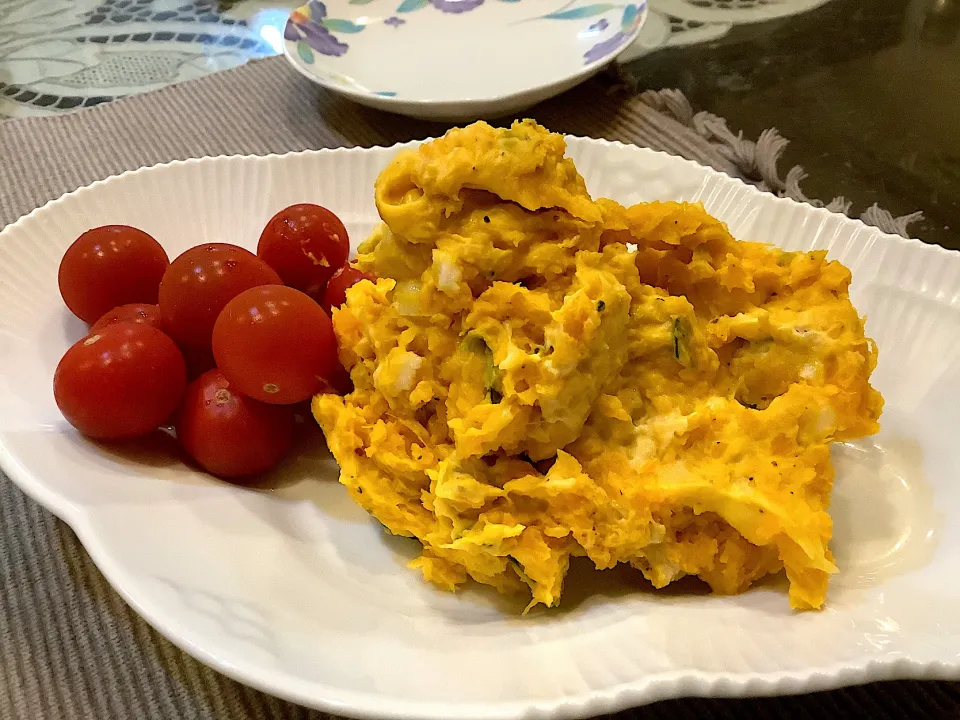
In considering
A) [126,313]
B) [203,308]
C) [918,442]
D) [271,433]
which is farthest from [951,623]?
[126,313]

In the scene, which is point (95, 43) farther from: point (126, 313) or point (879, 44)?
point (879, 44)

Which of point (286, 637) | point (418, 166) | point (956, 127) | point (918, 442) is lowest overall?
point (956, 127)

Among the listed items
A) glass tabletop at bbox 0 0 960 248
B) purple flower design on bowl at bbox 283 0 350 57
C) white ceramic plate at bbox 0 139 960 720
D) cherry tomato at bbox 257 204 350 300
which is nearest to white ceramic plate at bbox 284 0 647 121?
purple flower design on bowl at bbox 283 0 350 57

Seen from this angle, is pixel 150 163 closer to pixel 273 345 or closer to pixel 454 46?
pixel 454 46

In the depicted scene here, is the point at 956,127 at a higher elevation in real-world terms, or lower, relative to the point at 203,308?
lower

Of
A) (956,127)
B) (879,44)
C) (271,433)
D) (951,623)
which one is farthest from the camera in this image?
(879,44)

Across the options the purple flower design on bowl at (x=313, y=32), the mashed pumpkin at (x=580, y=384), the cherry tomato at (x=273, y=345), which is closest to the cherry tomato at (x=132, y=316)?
the cherry tomato at (x=273, y=345)

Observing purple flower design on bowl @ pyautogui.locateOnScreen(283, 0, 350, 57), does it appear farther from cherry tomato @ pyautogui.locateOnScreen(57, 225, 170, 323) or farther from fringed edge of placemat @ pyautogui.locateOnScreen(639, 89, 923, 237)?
cherry tomato @ pyautogui.locateOnScreen(57, 225, 170, 323)
